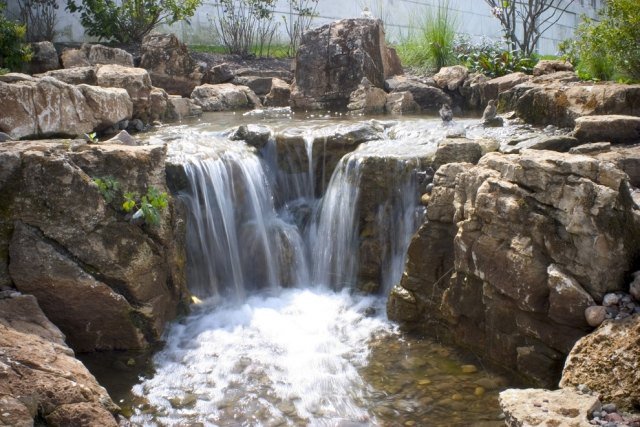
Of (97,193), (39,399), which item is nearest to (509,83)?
(97,193)

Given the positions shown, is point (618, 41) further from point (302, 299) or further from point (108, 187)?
point (108, 187)

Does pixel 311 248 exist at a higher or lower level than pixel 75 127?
lower

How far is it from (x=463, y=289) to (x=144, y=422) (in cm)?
266

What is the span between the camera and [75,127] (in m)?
7.56

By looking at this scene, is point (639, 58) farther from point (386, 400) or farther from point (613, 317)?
point (386, 400)

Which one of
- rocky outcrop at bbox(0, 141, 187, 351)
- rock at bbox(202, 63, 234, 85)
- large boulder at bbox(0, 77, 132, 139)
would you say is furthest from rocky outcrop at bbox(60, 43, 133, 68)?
rocky outcrop at bbox(0, 141, 187, 351)

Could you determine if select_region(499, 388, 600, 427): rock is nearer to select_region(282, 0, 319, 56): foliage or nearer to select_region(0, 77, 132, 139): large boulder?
select_region(0, 77, 132, 139): large boulder

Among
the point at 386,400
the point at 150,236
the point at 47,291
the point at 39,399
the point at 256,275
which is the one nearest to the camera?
the point at 39,399

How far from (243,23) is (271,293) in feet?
34.5

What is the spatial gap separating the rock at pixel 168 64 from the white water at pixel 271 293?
4.29m

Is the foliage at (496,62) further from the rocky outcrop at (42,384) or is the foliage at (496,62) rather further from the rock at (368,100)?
the rocky outcrop at (42,384)

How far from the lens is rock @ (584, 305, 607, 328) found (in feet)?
14.2

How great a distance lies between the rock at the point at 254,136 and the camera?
8.03 metres

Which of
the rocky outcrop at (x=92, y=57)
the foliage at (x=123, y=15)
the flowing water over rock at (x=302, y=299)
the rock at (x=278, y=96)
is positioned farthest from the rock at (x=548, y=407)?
the foliage at (x=123, y=15)
